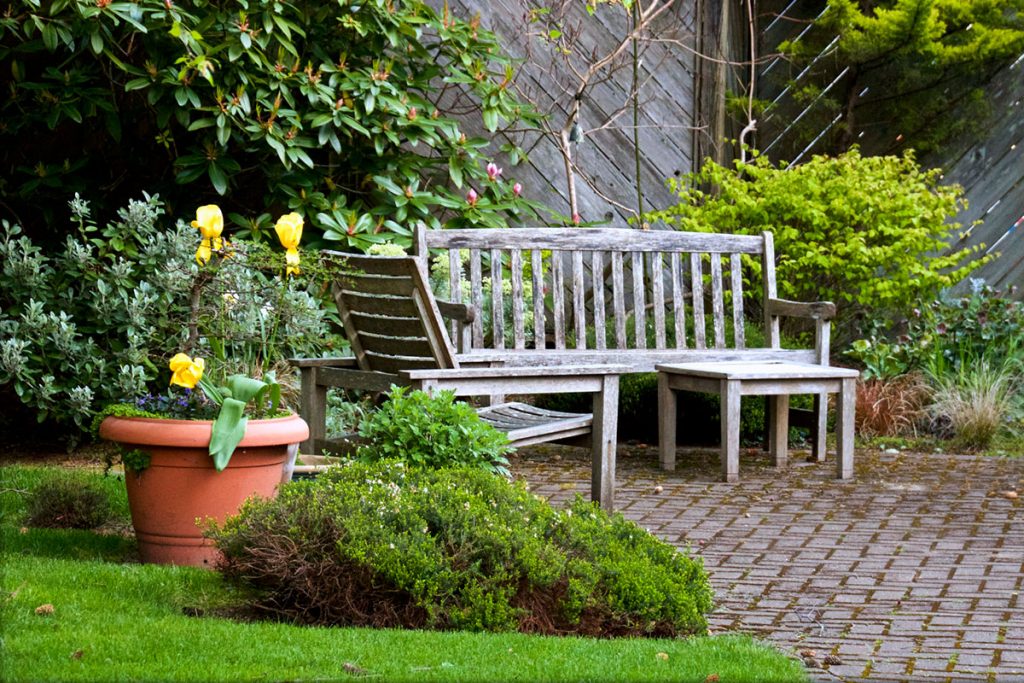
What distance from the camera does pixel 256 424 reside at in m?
3.79

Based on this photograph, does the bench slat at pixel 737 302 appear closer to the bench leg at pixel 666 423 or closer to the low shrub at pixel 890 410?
the bench leg at pixel 666 423

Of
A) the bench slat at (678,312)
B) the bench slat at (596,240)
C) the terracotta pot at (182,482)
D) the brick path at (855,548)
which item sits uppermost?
the bench slat at (596,240)

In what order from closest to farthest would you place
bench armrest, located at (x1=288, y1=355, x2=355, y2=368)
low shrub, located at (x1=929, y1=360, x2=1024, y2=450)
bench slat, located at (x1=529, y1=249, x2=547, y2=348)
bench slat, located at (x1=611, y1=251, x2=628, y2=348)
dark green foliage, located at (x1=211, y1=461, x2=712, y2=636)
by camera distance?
1. dark green foliage, located at (x1=211, y1=461, x2=712, y2=636)
2. bench armrest, located at (x1=288, y1=355, x2=355, y2=368)
3. bench slat, located at (x1=529, y1=249, x2=547, y2=348)
4. bench slat, located at (x1=611, y1=251, x2=628, y2=348)
5. low shrub, located at (x1=929, y1=360, x2=1024, y2=450)

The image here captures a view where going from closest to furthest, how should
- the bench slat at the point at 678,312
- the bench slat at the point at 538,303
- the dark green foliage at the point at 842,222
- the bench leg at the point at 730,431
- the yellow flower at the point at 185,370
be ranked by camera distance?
the yellow flower at the point at 185,370 → the bench leg at the point at 730,431 → the bench slat at the point at 538,303 → the bench slat at the point at 678,312 → the dark green foliage at the point at 842,222

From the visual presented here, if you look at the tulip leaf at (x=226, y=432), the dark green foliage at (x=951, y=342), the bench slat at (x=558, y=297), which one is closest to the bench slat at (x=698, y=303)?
the bench slat at (x=558, y=297)

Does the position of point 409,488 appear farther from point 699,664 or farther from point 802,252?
point 802,252

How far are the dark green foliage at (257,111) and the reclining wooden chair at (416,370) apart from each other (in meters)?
1.91

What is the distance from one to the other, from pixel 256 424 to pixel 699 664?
5.30ft

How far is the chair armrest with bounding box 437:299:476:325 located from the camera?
5520mm

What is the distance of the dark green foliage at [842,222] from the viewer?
7.43 m

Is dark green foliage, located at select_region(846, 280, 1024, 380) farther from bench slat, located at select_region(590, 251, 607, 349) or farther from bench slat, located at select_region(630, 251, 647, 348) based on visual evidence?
bench slat, located at select_region(590, 251, 607, 349)

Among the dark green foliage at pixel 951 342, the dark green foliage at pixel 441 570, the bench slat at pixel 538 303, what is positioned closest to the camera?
the dark green foliage at pixel 441 570

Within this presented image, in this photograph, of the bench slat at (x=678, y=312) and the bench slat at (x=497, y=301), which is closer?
the bench slat at (x=497, y=301)

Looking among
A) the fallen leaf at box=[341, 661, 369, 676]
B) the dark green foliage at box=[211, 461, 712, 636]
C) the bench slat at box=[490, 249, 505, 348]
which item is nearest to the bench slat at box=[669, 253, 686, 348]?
the bench slat at box=[490, 249, 505, 348]
